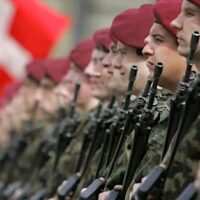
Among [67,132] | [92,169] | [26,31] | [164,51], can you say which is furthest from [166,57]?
[26,31]

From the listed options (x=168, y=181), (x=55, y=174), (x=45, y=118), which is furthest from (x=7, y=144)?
(x=168, y=181)

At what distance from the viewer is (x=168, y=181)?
8945mm

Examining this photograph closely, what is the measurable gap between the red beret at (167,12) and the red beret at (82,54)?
4.80 meters

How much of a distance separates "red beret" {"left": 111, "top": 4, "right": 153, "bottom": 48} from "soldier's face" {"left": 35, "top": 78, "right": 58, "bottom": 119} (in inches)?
230

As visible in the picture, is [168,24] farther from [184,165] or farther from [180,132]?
[184,165]

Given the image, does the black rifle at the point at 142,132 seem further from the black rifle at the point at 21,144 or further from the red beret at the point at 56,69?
the black rifle at the point at 21,144

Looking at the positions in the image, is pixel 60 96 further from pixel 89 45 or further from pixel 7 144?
pixel 7 144

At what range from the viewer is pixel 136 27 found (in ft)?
39.5

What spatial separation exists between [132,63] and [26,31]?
961cm

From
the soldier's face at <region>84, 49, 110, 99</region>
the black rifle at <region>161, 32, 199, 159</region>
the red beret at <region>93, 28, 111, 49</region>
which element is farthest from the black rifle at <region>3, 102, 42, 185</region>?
the black rifle at <region>161, 32, 199, 159</region>

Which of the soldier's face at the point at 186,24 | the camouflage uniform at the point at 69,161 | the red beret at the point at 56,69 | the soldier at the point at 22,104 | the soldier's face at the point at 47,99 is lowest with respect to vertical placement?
the soldier at the point at 22,104

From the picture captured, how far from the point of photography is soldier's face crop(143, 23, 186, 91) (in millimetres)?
10484

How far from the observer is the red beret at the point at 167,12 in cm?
1068

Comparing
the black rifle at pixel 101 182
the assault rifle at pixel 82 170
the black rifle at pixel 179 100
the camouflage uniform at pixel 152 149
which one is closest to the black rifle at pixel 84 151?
the assault rifle at pixel 82 170
